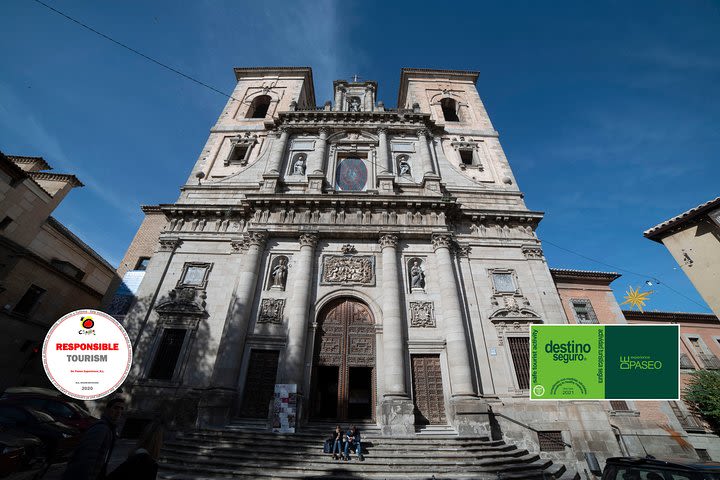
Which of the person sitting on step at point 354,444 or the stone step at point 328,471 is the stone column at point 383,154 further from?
the stone step at point 328,471

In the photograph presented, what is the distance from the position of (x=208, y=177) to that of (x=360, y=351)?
14.6m

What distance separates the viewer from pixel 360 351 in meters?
14.0

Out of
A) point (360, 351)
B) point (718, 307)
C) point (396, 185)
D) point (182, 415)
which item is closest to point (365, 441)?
point (360, 351)

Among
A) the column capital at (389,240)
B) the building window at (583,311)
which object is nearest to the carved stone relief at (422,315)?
the column capital at (389,240)

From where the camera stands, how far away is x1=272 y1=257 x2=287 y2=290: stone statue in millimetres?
15094

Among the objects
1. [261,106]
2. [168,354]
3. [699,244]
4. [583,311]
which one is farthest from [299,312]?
[261,106]

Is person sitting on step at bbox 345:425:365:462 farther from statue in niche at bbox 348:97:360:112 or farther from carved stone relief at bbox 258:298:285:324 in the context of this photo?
statue in niche at bbox 348:97:360:112

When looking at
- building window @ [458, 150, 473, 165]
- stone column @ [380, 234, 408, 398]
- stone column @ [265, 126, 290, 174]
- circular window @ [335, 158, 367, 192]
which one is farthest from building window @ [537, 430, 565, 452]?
stone column @ [265, 126, 290, 174]

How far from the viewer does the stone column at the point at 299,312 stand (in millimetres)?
12656

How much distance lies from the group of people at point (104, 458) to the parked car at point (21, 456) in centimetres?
483

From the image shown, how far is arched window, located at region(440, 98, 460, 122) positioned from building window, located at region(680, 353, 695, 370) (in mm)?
21953

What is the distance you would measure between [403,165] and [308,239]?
8.54m

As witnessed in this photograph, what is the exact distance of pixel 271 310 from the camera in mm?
14336

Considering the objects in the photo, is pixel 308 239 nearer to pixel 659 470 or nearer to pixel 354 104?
pixel 659 470
